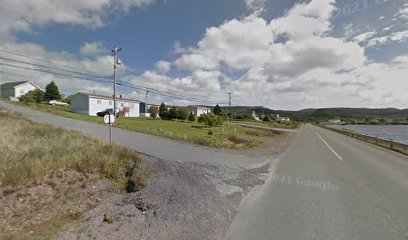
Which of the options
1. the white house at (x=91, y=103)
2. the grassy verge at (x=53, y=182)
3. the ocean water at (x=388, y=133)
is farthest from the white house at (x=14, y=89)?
the ocean water at (x=388, y=133)

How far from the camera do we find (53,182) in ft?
24.0

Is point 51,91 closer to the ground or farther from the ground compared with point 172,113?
farther from the ground

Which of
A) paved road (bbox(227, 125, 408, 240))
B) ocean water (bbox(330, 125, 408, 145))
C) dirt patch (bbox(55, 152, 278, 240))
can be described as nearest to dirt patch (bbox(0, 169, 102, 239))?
dirt patch (bbox(55, 152, 278, 240))

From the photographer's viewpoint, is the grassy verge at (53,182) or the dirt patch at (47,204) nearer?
the dirt patch at (47,204)

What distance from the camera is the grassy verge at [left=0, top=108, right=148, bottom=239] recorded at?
5.37 m

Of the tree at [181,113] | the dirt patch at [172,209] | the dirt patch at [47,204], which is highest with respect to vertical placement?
the tree at [181,113]

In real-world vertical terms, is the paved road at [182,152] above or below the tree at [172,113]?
below

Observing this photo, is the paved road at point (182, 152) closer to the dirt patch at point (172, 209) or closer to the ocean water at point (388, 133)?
the dirt patch at point (172, 209)

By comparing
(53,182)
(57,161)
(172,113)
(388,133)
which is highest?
(172,113)

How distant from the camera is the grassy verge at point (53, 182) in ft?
17.6

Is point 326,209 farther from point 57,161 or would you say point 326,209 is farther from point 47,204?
point 57,161

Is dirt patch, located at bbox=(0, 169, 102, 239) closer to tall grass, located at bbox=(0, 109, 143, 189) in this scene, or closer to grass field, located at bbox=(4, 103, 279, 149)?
tall grass, located at bbox=(0, 109, 143, 189)

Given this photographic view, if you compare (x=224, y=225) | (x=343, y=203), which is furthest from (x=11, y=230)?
(x=343, y=203)

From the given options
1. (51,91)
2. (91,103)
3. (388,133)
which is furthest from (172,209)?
(388,133)
